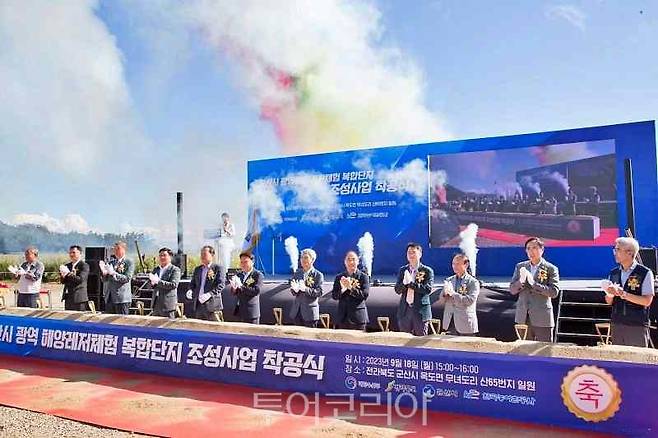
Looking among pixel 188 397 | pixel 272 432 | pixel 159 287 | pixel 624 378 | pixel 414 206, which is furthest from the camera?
pixel 414 206

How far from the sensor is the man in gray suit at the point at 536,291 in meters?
4.82

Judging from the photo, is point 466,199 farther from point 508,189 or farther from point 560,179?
point 560,179

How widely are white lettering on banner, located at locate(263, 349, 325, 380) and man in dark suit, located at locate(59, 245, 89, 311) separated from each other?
3987mm

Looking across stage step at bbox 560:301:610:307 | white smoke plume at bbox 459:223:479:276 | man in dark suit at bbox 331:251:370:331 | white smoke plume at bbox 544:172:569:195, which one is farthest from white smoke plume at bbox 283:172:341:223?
man in dark suit at bbox 331:251:370:331

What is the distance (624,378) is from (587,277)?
7.27 meters

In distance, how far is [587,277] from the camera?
405 inches

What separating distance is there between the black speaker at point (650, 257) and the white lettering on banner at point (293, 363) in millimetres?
4392

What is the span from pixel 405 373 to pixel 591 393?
1292 mm

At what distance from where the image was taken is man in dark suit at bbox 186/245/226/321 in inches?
251

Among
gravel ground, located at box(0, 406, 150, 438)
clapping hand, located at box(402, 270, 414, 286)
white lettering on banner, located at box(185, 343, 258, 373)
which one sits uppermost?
clapping hand, located at box(402, 270, 414, 286)

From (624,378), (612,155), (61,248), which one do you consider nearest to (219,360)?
(624,378)

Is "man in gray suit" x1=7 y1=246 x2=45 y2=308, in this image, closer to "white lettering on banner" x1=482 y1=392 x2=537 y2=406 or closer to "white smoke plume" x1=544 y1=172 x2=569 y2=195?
"white lettering on banner" x1=482 y1=392 x2=537 y2=406

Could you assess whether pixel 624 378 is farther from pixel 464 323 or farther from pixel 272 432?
pixel 272 432

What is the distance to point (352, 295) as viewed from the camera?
5762 mm
